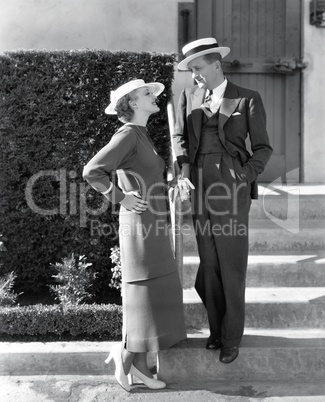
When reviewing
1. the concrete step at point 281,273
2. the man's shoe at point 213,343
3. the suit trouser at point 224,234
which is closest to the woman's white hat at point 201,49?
the suit trouser at point 224,234

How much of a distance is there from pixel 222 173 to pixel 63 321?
168cm

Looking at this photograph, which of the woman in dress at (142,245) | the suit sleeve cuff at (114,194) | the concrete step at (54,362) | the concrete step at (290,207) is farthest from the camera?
the concrete step at (290,207)

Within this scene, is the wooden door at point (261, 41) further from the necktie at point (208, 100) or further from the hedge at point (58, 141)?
the necktie at point (208, 100)

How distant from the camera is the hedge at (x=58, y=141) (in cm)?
512

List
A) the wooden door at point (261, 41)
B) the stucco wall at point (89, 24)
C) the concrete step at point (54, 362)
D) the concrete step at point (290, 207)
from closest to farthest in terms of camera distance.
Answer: the concrete step at point (54, 362), the concrete step at point (290, 207), the stucco wall at point (89, 24), the wooden door at point (261, 41)

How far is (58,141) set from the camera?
5152mm

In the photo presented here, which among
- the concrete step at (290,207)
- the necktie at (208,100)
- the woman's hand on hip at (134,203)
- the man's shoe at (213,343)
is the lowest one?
the man's shoe at (213,343)

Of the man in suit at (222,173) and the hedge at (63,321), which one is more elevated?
the man in suit at (222,173)

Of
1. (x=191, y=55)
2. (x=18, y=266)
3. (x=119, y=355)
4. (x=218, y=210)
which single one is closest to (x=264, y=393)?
(x=119, y=355)

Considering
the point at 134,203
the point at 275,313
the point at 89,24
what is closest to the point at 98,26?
the point at 89,24

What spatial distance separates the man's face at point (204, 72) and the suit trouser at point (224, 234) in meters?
0.47

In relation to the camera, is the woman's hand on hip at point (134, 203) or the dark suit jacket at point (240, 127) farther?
the dark suit jacket at point (240, 127)

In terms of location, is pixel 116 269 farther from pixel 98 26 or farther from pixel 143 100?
pixel 98 26

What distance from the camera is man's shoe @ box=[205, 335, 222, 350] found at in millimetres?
3938
